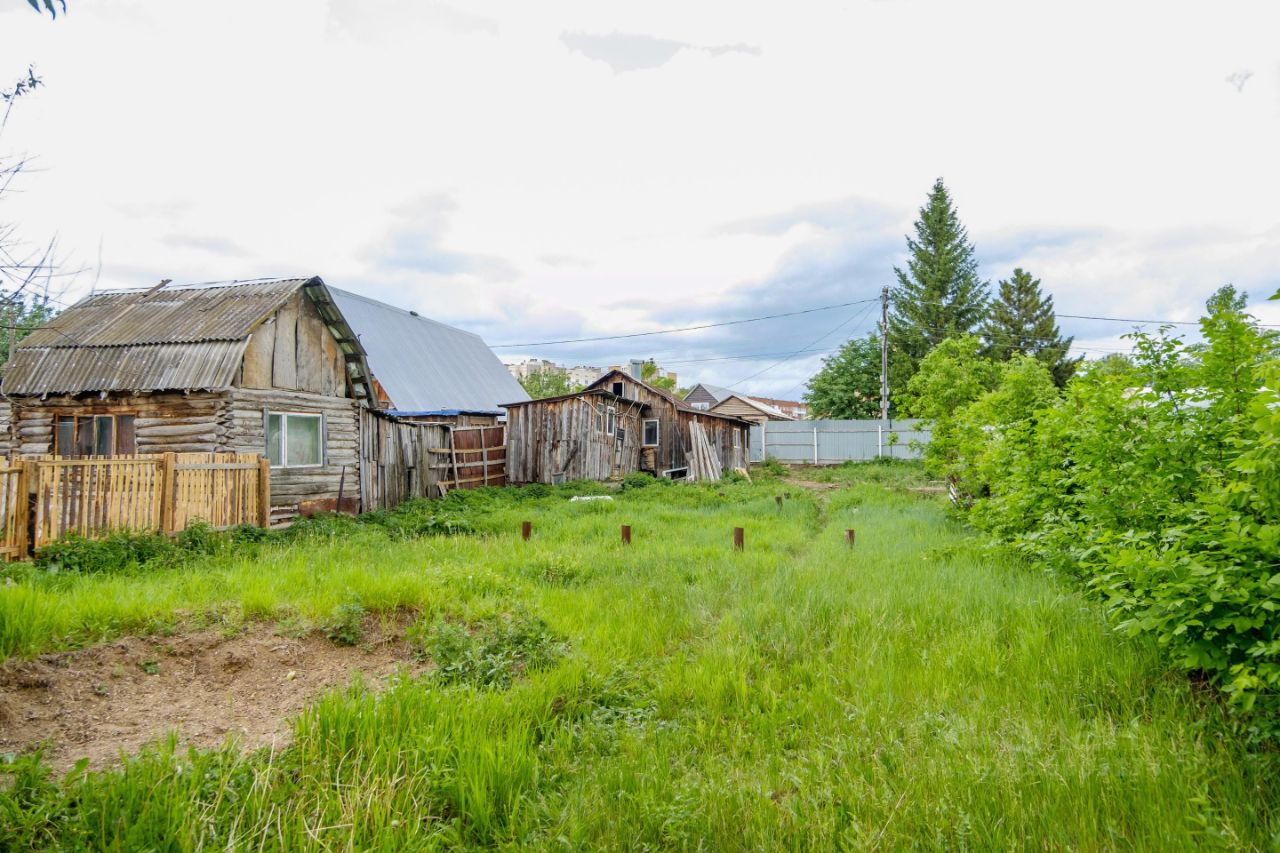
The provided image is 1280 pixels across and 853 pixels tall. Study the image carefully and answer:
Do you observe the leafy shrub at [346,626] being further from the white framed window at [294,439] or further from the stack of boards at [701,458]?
the stack of boards at [701,458]

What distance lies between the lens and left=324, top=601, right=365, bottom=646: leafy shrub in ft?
17.6

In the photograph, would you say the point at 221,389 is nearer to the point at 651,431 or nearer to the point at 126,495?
the point at 126,495

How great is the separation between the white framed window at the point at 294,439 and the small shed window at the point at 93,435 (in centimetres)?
248

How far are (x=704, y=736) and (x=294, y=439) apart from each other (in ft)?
41.9

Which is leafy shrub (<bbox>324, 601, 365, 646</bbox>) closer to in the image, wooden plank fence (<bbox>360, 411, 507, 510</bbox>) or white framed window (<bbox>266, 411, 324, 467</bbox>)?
white framed window (<bbox>266, 411, 324, 467</bbox>)

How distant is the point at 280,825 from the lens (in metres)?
2.82

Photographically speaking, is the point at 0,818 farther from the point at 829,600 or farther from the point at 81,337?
the point at 81,337

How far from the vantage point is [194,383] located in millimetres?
11906

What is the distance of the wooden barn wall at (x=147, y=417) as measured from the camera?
12.1 meters

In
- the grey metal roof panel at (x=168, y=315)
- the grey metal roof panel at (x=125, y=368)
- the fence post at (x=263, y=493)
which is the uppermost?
the grey metal roof panel at (x=168, y=315)

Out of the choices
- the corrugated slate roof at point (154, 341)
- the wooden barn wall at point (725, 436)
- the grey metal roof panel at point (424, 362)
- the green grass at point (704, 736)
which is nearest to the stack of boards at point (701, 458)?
the wooden barn wall at point (725, 436)

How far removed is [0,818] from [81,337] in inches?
561

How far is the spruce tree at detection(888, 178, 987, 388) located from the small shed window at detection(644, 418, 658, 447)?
21.8 m

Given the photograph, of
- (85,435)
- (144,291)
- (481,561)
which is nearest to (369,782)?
(481,561)
